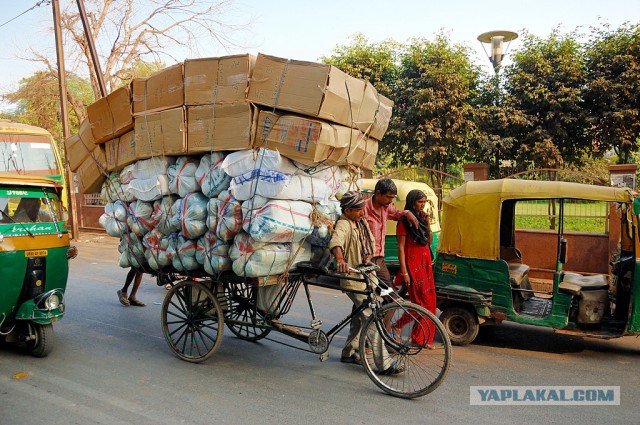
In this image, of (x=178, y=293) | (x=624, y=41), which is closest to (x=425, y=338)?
(x=178, y=293)

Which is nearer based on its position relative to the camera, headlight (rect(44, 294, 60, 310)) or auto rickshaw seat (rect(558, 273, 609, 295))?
headlight (rect(44, 294, 60, 310))

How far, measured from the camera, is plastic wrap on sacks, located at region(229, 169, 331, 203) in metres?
4.28

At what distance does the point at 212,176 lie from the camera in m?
4.61

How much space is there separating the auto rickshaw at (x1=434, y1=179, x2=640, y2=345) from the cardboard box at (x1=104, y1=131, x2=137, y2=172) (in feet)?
11.5

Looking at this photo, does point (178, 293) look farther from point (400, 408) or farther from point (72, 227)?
point (72, 227)

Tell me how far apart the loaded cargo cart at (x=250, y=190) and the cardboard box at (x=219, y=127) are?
0.4 inches

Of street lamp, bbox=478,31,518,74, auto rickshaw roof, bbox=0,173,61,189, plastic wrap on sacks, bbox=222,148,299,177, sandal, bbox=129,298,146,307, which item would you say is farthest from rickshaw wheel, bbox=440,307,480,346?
street lamp, bbox=478,31,518,74

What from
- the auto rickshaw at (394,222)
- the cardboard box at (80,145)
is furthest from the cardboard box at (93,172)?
the auto rickshaw at (394,222)

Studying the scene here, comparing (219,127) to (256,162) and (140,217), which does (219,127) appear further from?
(140,217)

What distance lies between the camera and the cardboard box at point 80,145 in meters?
5.66

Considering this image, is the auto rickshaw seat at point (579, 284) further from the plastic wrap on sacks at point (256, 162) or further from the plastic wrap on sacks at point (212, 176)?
the plastic wrap on sacks at point (212, 176)

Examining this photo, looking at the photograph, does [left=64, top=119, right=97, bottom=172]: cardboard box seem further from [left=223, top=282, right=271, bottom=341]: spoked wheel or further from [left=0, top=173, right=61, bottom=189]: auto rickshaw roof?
[left=223, top=282, right=271, bottom=341]: spoked wheel

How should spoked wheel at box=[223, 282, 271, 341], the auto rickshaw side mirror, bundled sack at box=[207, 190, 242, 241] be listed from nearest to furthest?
bundled sack at box=[207, 190, 242, 241] < spoked wheel at box=[223, 282, 271, 341] < the auto rickshaw side mirror

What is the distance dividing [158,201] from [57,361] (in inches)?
73.8
